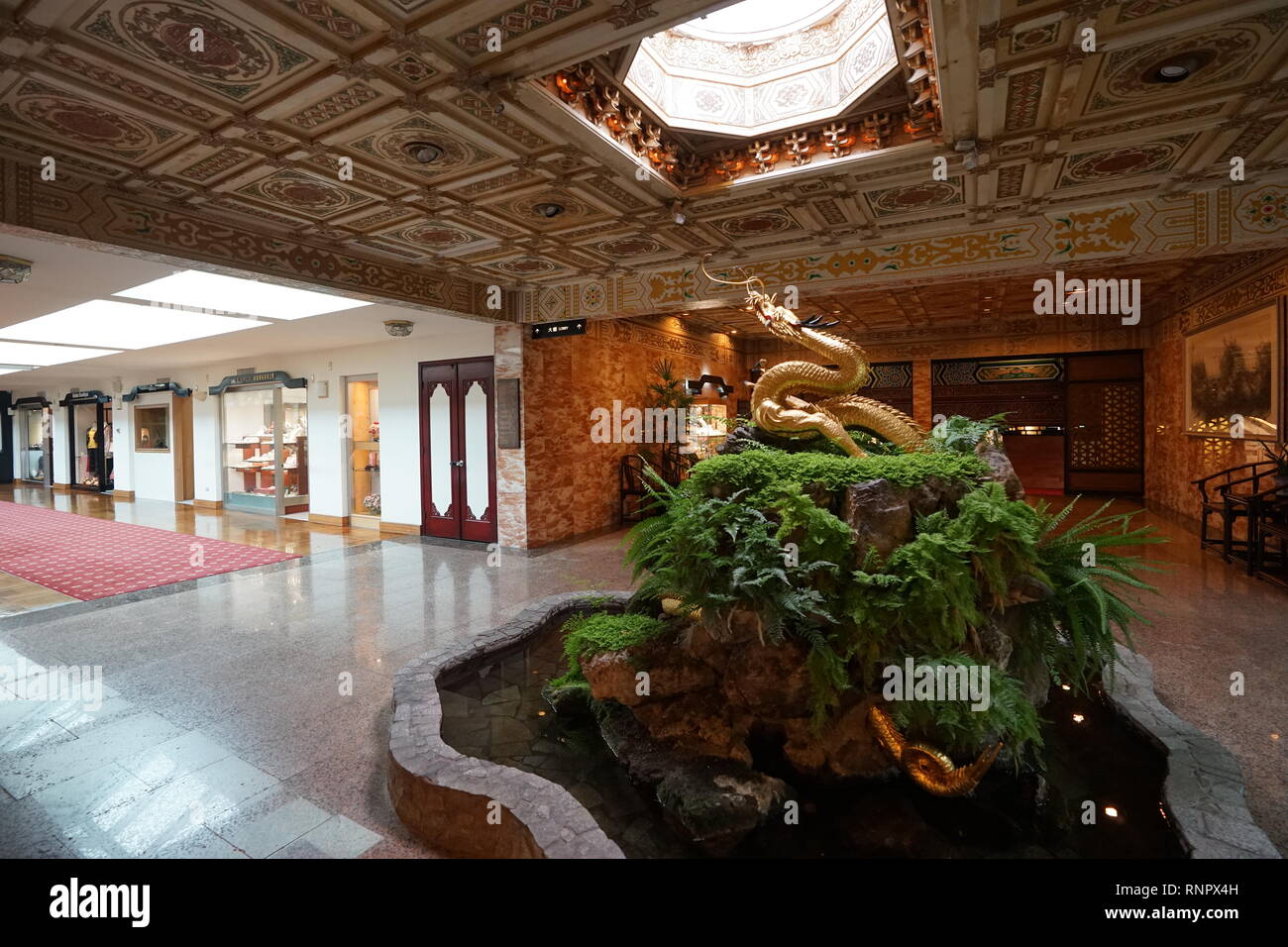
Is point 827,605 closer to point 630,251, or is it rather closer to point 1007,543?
point 1007,543

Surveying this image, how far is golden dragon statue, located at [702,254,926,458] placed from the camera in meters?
3.57

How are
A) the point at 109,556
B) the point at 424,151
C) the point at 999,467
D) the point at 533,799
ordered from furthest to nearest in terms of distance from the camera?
the point at 109,556 < the point at 424,151 < the point at 999,467 < the point at 533,799

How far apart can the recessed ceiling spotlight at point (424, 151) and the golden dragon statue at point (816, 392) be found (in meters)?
1.89

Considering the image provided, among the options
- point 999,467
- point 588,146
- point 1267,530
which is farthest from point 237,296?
point 1267,530

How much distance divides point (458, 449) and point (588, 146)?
5566 mm

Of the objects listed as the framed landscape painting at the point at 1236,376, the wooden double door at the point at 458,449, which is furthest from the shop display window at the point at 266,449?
the framed landscape painting at the point at 1236,376

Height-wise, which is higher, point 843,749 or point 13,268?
point 13,268

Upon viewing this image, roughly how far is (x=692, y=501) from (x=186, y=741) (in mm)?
2752

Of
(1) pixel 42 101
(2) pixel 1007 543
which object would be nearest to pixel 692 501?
(2) pixel 1007 543

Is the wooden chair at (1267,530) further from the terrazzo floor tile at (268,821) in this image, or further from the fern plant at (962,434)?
the terrazzo floor tile at (268,821)

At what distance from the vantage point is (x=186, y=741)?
9.75 feet

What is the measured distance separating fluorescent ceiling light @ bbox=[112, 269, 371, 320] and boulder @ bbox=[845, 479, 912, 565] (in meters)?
5.42

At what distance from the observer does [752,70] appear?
4266 mm

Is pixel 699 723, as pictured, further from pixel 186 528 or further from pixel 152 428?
pixel 152 428
